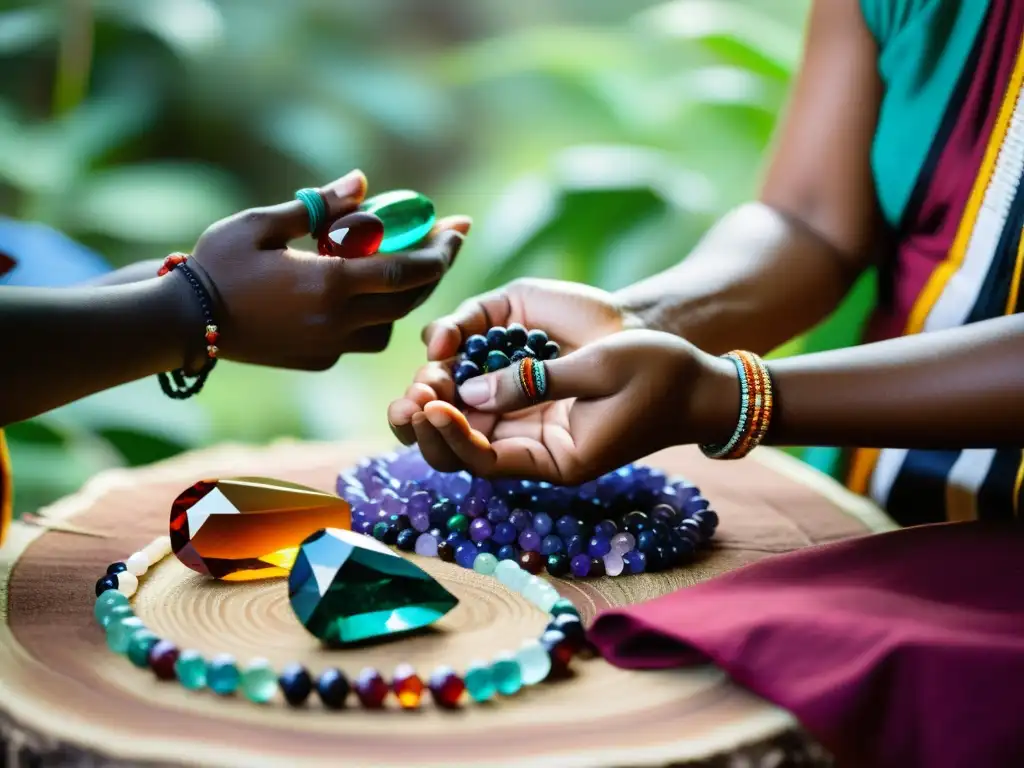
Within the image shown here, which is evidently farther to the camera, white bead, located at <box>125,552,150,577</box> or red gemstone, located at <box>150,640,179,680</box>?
white bead, located at <box>125,552,150,577</box>

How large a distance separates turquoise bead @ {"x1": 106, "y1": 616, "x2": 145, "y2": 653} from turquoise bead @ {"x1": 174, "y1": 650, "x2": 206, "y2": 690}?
0.06 metres

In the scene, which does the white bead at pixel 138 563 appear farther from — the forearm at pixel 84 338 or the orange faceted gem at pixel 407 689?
the orange faceted gem at pixel 407 689

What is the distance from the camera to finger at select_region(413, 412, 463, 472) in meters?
0.91

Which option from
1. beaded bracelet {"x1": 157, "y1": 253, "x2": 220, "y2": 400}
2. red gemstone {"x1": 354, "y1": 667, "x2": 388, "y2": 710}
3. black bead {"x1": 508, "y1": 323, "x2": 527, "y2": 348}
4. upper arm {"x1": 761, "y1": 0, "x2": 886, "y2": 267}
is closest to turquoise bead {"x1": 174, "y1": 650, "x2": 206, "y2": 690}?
red gemstone {"x1": 354, "y1": 667, "x2": 388, "y2": 710}

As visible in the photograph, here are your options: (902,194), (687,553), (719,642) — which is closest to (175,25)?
(902,194)

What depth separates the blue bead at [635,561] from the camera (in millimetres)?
934

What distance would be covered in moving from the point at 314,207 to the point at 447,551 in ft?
1.07

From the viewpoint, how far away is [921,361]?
90 cm

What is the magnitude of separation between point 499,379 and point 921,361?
0.34m

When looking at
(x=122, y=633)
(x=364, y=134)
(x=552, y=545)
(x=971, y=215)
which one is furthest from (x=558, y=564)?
(x=364, y=134)

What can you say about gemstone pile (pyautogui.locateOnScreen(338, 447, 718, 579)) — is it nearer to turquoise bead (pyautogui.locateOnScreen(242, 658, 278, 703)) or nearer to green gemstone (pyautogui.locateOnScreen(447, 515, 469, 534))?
green gemstone (pyautogui.locateOnScreen(447, 515, 469, 534))

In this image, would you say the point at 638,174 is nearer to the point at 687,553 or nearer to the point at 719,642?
the point at 687,553

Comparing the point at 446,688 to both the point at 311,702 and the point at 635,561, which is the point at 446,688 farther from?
the point at 635,561

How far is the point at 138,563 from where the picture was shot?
2.98ft
